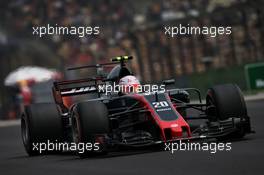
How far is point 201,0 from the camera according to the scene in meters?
36.4

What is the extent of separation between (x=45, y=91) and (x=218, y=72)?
7.59 m

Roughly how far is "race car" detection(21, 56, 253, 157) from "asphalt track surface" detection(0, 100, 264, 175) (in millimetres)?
216

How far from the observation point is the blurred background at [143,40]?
1204 inches

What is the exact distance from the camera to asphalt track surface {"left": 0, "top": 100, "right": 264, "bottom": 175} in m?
9.51

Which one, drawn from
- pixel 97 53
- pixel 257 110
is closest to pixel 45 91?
pixel 97 53

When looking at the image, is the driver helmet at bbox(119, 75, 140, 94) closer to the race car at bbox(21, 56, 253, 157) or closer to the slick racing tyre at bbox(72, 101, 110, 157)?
the race car at bbox(21, 56, 253, 157)

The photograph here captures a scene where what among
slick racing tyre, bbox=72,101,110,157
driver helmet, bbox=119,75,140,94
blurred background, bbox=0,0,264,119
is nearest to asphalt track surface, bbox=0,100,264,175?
slick racing tyre, bbox=72,101,110,157

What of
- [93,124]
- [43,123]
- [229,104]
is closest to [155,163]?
[93,124]

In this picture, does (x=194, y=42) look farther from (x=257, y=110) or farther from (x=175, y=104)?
(x=175, y=104)

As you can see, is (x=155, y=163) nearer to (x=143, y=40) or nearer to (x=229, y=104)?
(x=229, y=104)

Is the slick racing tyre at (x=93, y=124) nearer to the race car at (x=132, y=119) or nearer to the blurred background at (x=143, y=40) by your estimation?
the race car at (x=132, y=119)

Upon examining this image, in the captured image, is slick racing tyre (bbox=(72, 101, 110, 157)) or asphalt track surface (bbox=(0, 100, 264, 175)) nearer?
asphalt track surface (bbox=(0, 100, 264, 175))

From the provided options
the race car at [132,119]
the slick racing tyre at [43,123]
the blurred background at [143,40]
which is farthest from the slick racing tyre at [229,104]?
the blurred background at [143,40]

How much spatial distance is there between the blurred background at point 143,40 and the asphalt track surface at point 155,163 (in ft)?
51.7
